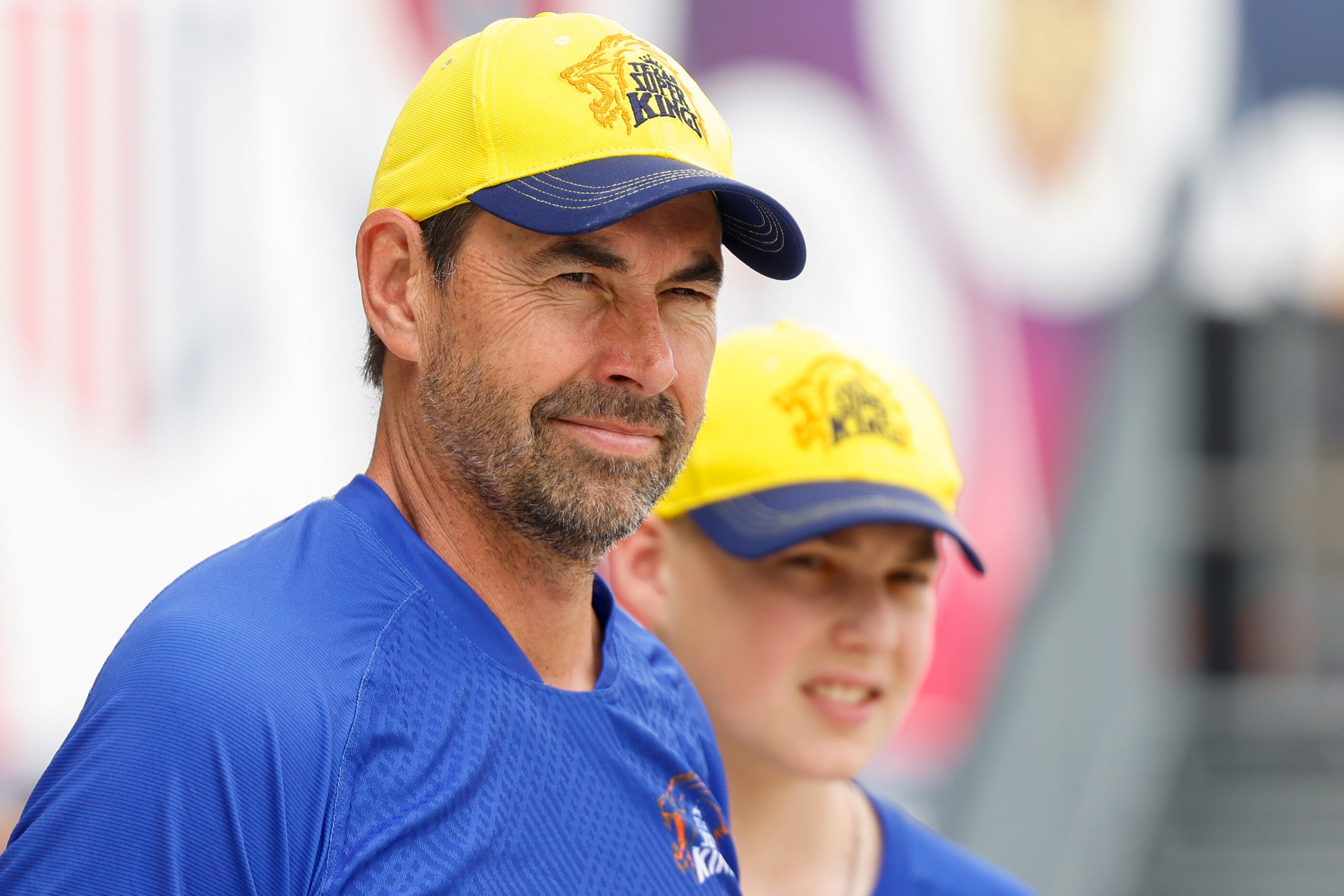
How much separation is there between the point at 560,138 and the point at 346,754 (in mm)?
554

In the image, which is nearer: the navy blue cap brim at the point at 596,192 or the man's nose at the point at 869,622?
the navy blue cap brim at the point at 596,192

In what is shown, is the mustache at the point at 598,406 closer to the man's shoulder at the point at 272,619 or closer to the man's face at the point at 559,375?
the man's face at the point at 559,375

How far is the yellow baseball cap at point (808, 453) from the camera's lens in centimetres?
184

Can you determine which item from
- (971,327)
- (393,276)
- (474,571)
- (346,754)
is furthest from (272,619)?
(971,327)

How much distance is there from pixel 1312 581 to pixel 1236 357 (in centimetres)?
130

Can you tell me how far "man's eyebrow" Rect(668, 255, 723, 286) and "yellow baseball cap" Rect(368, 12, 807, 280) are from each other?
0.06m

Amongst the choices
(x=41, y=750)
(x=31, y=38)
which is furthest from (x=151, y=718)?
(x=31, y=38)

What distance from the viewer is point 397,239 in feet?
4.27

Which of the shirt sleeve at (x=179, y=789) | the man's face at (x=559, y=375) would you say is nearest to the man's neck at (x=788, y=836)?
the man's face at (x=559, y=375)

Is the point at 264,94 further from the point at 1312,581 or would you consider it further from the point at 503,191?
the point at 1312,581

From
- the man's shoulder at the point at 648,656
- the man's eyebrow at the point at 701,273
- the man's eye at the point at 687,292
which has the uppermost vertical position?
the man's eyebrow at the point at 701,273

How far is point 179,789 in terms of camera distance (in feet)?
3.30

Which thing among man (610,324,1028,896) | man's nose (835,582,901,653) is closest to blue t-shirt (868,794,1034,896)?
man (610,324,1028,896)

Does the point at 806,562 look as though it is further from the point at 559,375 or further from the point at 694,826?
the point at 559,375
